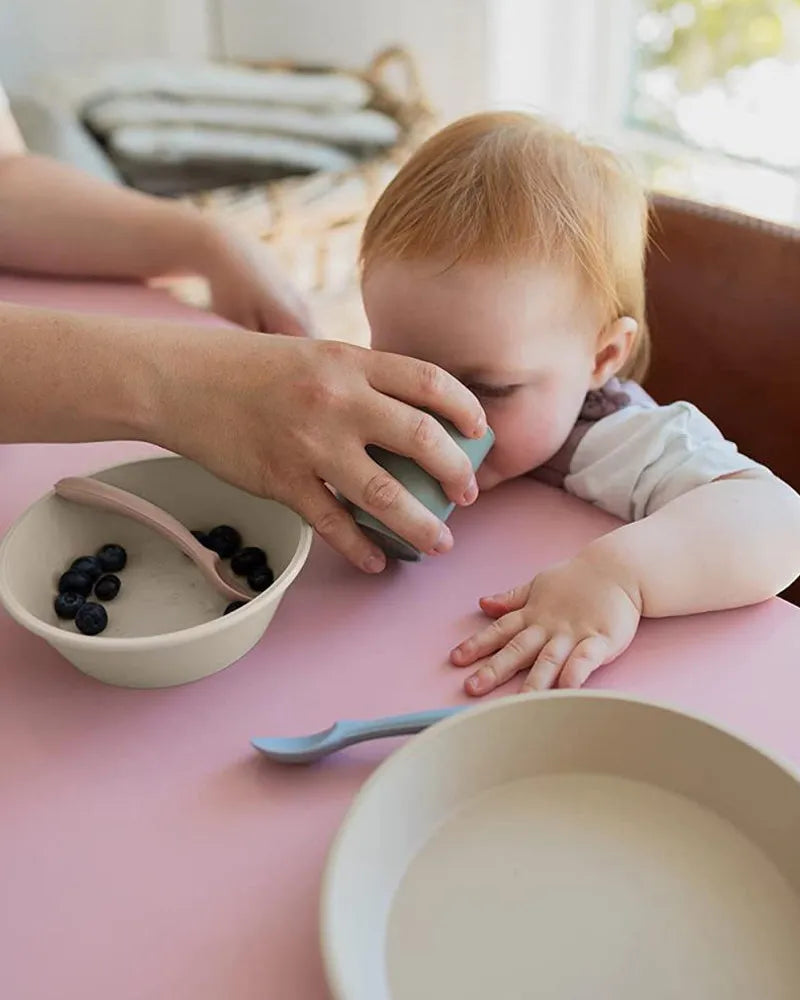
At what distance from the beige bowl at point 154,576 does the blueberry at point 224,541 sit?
14 millimetres

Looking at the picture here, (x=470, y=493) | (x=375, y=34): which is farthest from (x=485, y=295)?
(x=375, y=34)

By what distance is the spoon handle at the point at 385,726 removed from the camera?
22.3 inches

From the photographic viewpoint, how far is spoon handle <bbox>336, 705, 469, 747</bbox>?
0.57m

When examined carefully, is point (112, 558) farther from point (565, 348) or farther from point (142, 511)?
point (565, 348)

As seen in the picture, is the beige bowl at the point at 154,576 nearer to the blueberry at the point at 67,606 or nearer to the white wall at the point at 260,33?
the blueberry at the point at 67,606

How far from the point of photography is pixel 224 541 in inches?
27.9

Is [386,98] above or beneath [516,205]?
beneath

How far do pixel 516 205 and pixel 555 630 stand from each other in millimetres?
348

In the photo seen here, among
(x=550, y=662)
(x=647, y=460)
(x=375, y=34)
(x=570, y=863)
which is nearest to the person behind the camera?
(x=570, y=863)

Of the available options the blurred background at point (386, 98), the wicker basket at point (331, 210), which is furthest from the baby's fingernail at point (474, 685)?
the blurred background at point (386, 98)

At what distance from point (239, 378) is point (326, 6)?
80.4 inches

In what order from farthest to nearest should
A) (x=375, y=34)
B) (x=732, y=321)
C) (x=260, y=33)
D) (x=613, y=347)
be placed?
1. (x=260, y=33)
2. (x=375, y=34)
3. (x=732, y=321)
4. (x=613, y=347)

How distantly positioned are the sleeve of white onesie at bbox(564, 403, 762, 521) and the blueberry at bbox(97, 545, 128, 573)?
0.34 meters

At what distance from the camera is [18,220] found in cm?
112
